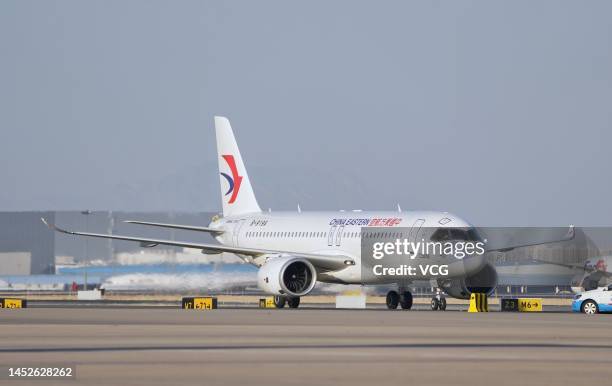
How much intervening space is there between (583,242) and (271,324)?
31231 millimetres

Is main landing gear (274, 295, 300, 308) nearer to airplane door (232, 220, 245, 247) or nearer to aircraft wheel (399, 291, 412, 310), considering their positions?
aircraft wheel (399, 291, 412, 310)

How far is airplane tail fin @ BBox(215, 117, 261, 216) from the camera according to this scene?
6738 cm

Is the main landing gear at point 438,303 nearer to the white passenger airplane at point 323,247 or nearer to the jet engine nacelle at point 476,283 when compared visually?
the white passenger airplane at point 323,247

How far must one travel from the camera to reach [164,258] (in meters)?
74.2

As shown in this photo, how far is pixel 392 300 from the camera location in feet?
190

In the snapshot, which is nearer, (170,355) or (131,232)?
(170,355)

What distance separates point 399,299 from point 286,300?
541cm

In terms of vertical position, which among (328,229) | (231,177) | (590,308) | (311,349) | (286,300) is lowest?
(311,349)

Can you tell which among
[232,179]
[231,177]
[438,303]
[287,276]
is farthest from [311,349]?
[231,177]

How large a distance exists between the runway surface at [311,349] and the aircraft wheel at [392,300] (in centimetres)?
1295

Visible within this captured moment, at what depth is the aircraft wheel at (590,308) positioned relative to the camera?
51969mm

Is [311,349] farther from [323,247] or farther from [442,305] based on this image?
[323,247]

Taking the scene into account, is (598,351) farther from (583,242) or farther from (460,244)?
(583,242)

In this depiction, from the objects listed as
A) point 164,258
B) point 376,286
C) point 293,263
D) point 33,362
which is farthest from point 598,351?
point 164,258
